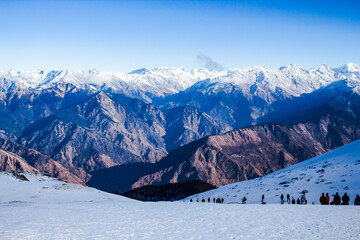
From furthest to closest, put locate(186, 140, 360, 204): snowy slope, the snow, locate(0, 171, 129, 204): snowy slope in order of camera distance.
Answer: locate(186, 140, 360, 204): snowy slope
locate(0, 171, 129, 204): snowy slope
the snow

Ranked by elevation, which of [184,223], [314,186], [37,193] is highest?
[37,193]

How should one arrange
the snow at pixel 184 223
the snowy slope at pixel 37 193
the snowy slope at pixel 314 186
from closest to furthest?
the snow at pixel 184 223 → the snowy slope at pixel 37 193 → the snowy slope at pixel 314 186

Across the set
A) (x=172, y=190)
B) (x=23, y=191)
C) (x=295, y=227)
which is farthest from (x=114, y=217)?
(x=172, y=190)

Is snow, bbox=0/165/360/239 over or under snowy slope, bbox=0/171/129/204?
under

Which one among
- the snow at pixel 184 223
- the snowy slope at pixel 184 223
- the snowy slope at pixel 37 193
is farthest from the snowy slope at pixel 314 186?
the snowy slope at pixel 37 193

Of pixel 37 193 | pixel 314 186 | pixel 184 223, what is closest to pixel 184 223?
pixel 184 223

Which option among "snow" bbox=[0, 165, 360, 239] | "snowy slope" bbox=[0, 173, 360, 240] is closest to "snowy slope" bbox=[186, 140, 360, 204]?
"snowy slope" bbox=[0, 173, 360, 240]

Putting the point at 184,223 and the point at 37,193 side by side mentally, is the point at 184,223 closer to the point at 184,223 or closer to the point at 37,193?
the point at 184,223

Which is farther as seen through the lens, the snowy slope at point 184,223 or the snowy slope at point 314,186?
the snowy slope at point 314,186

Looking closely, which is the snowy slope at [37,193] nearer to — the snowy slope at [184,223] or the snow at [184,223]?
the snowy slope at [184,223]

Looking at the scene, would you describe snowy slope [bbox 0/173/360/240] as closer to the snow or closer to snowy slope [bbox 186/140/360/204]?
the snow

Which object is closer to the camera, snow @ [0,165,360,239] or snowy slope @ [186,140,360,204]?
snow @ [0,165,360,239]
